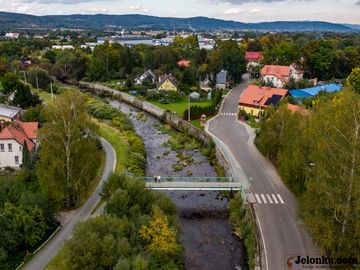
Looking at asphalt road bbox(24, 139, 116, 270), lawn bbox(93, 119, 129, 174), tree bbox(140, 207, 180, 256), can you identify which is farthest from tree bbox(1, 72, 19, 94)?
tree bbox(140, 207, 180, 256)

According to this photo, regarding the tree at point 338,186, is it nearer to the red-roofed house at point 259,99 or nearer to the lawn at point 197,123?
the lawn at point 197,123

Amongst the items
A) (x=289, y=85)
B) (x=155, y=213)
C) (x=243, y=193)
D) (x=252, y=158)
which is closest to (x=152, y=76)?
(x=289, y=85)

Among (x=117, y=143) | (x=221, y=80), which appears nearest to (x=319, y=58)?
(x=221, y=80)

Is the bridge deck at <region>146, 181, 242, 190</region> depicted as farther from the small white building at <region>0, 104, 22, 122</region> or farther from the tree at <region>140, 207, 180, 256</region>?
the small white building at <region>0, 104, 22, 122</region>

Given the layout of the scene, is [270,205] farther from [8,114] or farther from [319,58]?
[319,58]

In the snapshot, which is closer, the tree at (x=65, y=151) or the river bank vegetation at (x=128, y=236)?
the river bank vegetation at (x=128, y=236)

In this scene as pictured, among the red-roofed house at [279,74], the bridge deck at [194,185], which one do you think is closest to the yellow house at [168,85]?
the red-roofed house at [279,74]

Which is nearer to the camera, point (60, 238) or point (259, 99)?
point (60, 238)
